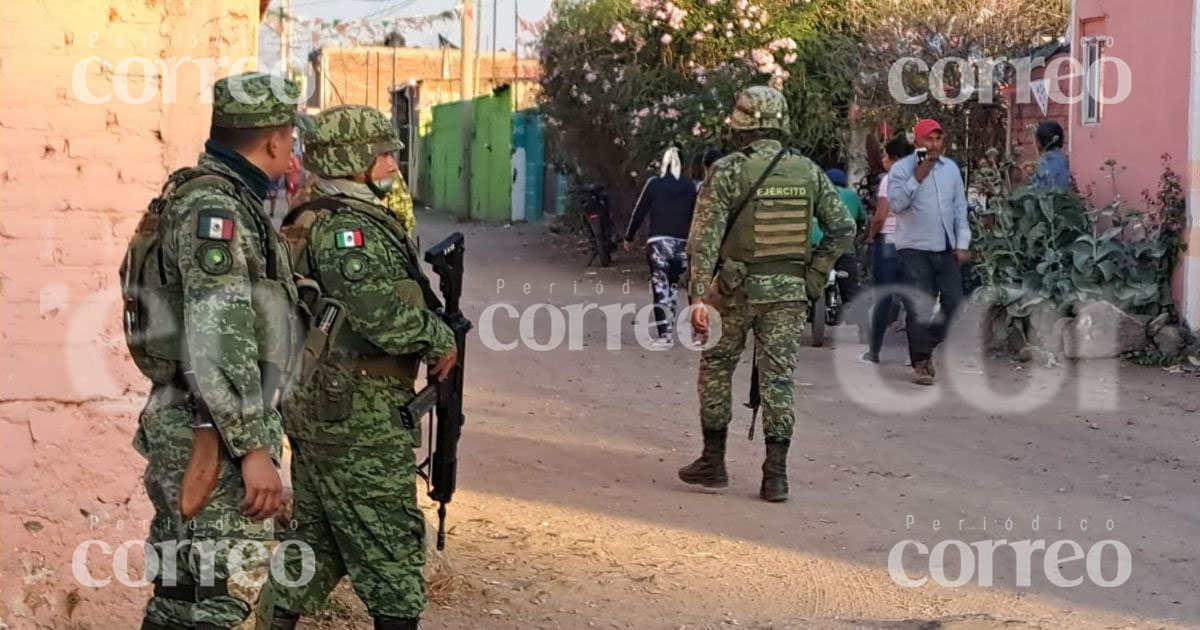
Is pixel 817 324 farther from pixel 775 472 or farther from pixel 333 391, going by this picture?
pixel 333 391

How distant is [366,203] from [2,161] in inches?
50.1

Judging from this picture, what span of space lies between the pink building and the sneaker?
2.04 meters

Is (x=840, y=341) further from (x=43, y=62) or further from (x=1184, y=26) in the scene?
(x=43, y=62)

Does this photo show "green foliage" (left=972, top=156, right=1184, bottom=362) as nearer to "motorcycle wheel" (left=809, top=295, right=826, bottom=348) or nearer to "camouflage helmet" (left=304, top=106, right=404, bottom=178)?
"motorcycle wheel" (left=809, top=295, right=826, bottom=348)

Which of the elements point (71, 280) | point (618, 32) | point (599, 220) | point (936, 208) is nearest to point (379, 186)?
point (71, 280)

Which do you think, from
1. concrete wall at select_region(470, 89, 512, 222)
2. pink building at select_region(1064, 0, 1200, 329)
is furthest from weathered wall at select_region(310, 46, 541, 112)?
pink building at select_region(1064, 0, 1200, 329)

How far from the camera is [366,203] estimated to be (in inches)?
170

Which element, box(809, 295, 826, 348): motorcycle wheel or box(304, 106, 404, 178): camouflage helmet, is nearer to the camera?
box(304, 106, 404, 178): camouflage helmet

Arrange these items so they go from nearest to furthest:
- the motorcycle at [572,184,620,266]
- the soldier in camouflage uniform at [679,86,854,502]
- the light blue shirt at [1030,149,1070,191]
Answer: the soldier in camouflage uniform at [679,86,854,502] → the light blue shirt at [1030,149,1070,191] → the motorcycle at [572,184,620,266]

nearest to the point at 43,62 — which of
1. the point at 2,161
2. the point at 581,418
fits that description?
the point at 2,161

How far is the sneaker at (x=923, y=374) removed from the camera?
10.2 metres

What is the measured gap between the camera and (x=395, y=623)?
422cm

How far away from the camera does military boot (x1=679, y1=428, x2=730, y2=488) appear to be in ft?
23.7

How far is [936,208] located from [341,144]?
6.50 metres
